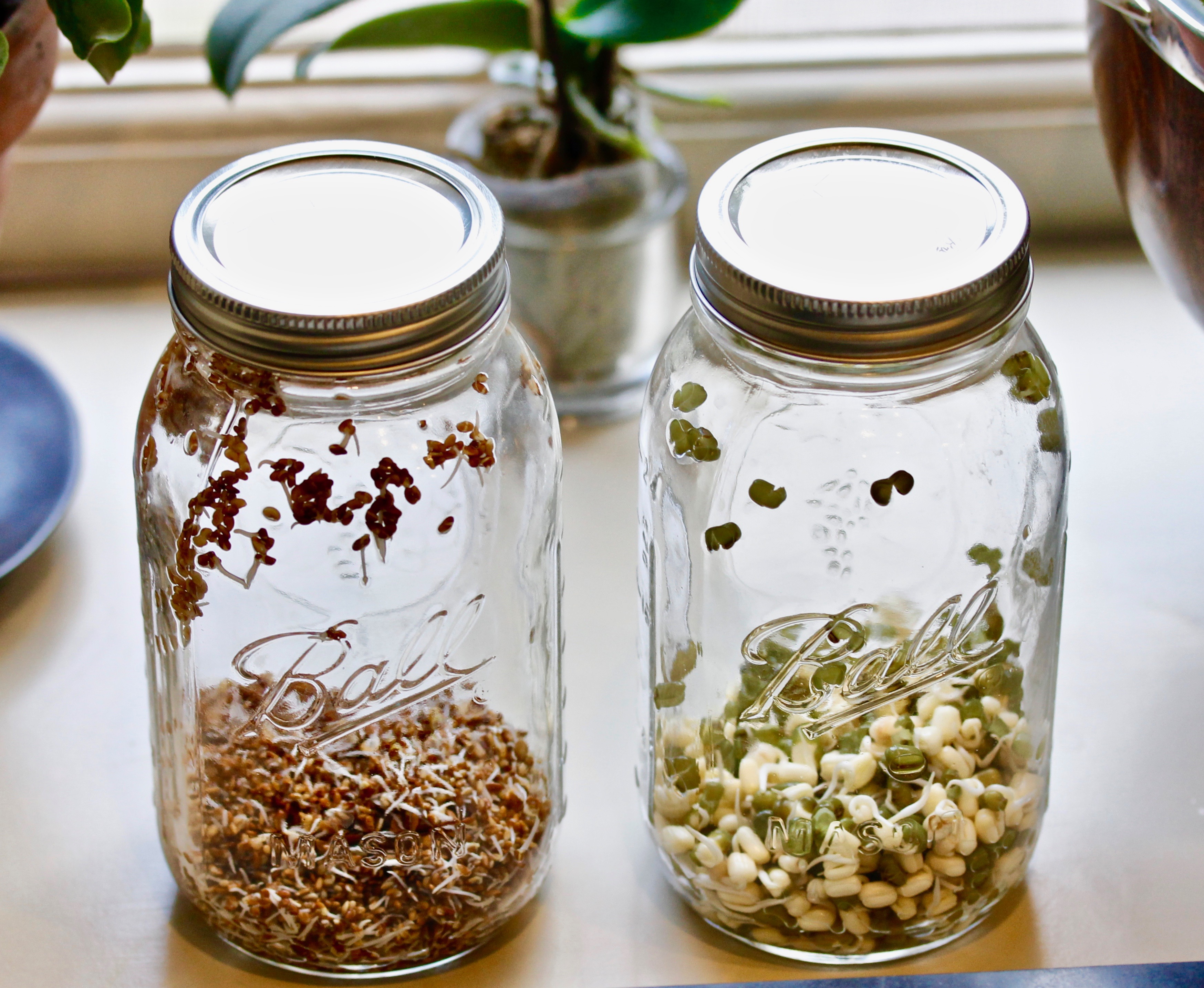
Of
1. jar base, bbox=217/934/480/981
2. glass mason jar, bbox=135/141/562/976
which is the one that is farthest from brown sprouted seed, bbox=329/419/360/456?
jar base, bbox=217/934/480/981

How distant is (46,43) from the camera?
0.70 metres

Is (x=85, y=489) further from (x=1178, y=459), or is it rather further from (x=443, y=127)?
(x=1178, y=459)

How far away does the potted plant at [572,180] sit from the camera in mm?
862

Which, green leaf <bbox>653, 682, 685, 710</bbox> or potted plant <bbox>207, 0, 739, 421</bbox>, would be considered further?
potted plant <bbox>207, 0, 739, 421</bbox>

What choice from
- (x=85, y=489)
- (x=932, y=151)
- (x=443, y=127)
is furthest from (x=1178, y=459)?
(x=85, y=489)

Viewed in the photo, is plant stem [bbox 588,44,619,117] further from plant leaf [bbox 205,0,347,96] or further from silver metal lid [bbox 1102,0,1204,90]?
silver metal lid [bbox 1102,0,1204,90]

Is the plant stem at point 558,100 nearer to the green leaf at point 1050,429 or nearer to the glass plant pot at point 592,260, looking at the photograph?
the glass plant pot at point 592,260

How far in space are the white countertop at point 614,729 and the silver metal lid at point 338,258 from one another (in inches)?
11.2

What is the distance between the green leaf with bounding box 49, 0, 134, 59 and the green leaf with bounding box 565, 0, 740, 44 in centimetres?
28

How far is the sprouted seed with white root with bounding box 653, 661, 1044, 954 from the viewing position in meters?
0.60

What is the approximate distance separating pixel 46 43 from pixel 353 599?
313 millimetres

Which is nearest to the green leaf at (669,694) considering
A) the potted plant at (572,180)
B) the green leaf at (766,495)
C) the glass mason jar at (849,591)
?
the glass mason jar at (849,591)

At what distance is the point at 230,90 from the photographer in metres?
0.78

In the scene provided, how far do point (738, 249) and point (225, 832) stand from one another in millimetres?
311
